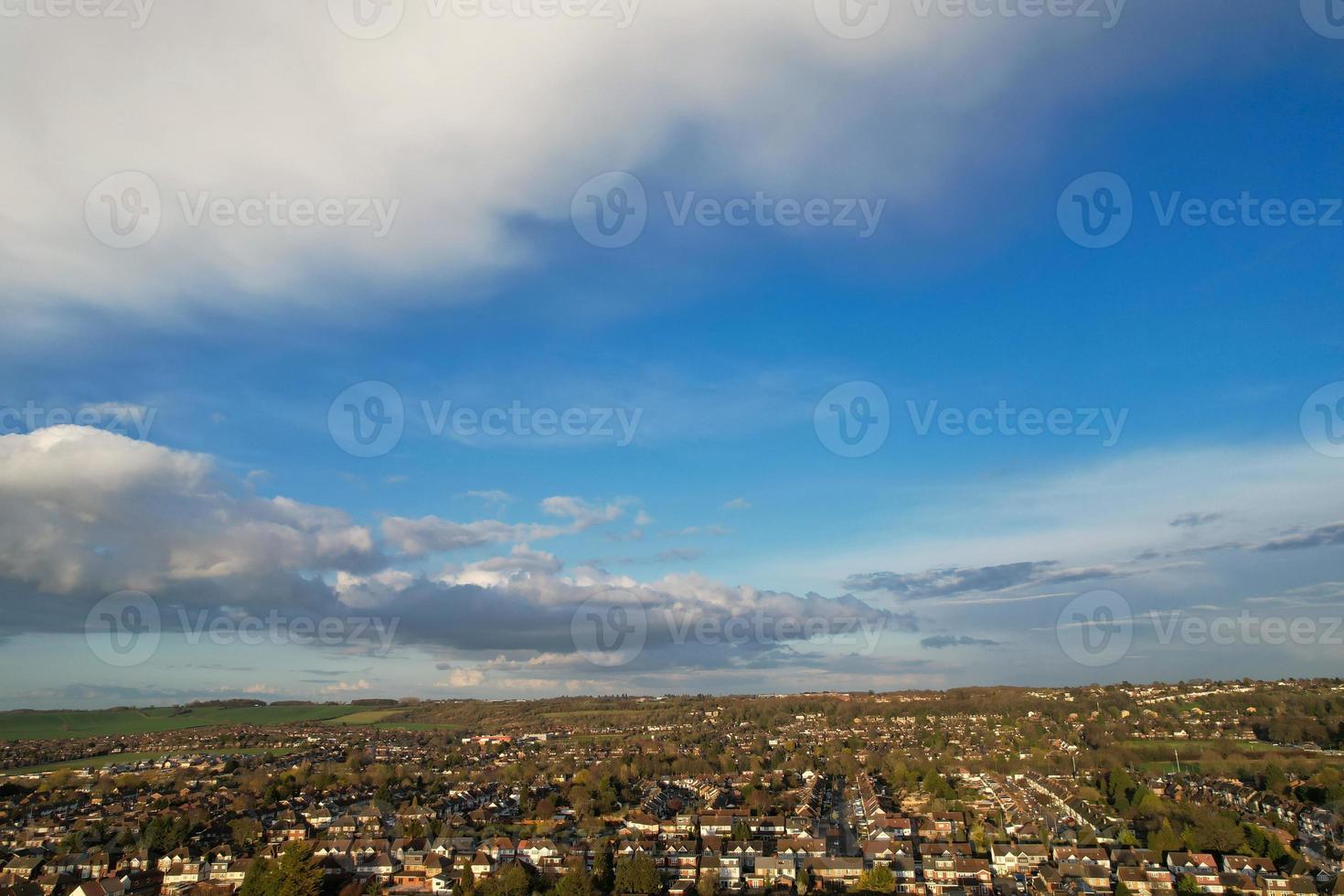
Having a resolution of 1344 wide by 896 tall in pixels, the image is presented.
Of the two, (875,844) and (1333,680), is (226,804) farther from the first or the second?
(1333,680)

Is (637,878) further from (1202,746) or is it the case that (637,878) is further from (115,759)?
(115,759)

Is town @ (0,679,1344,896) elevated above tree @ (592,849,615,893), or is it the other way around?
tree @ (592,849,615,893)

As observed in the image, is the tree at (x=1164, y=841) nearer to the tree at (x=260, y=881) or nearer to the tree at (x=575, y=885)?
the tree at (x=575, y=885)

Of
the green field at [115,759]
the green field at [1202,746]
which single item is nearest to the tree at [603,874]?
the green field at [1202,746]

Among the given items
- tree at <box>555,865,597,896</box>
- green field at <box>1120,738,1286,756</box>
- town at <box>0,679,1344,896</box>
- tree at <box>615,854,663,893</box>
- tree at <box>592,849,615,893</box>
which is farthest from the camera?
green field at <box>1120,738,1286,756</box>

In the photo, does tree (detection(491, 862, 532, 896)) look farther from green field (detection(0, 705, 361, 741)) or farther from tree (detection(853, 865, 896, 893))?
green field (detection(0, 705, 361, 741))

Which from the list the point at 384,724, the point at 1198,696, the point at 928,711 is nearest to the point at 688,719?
the point at 928,711

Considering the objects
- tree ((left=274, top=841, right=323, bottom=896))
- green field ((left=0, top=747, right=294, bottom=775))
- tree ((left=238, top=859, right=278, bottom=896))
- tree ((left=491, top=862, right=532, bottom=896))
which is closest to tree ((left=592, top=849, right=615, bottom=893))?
tree ((left=491, top=862, right=532, bottom=896))
